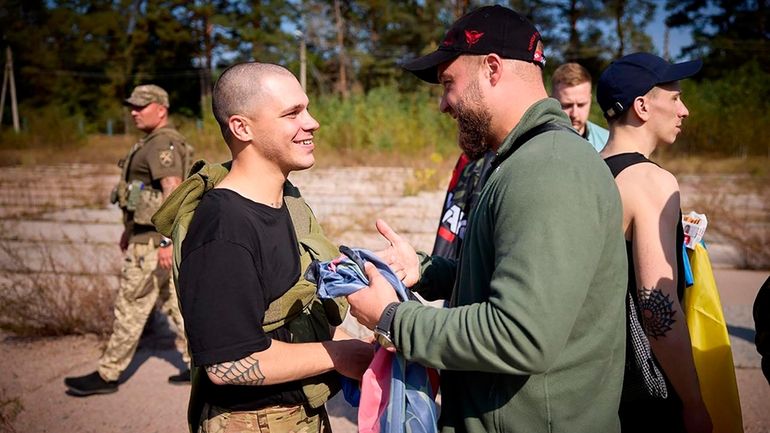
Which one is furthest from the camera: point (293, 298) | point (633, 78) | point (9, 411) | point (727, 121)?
point (727, 121)

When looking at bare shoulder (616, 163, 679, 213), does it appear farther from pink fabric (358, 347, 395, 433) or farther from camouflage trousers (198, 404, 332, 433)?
camouflage trousers (198, 404, 332, 433)

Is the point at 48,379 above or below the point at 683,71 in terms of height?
below

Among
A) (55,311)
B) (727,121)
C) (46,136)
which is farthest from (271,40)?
(55,311)

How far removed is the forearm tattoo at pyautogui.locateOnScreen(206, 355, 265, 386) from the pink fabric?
34cm

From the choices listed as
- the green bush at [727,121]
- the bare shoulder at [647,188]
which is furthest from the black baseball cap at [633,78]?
the green bush at [727,121]

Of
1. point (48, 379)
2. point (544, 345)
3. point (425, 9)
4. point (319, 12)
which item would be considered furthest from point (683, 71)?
point (319, 12)

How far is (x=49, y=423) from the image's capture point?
160 inches

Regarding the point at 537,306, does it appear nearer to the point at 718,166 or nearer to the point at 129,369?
the point at 129,369

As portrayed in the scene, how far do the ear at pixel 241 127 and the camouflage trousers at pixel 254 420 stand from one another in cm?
97

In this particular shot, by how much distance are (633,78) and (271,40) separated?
45513mm

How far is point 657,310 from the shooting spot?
2.22m

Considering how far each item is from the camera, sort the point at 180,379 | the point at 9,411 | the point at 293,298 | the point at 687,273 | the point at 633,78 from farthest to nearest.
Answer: the point at 180,379 < the point at 9,411 < the point at 633,78 < the point at 687,273 < the point at 293,298

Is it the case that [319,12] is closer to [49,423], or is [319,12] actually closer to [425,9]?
[425,9]

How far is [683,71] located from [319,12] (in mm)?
46459
